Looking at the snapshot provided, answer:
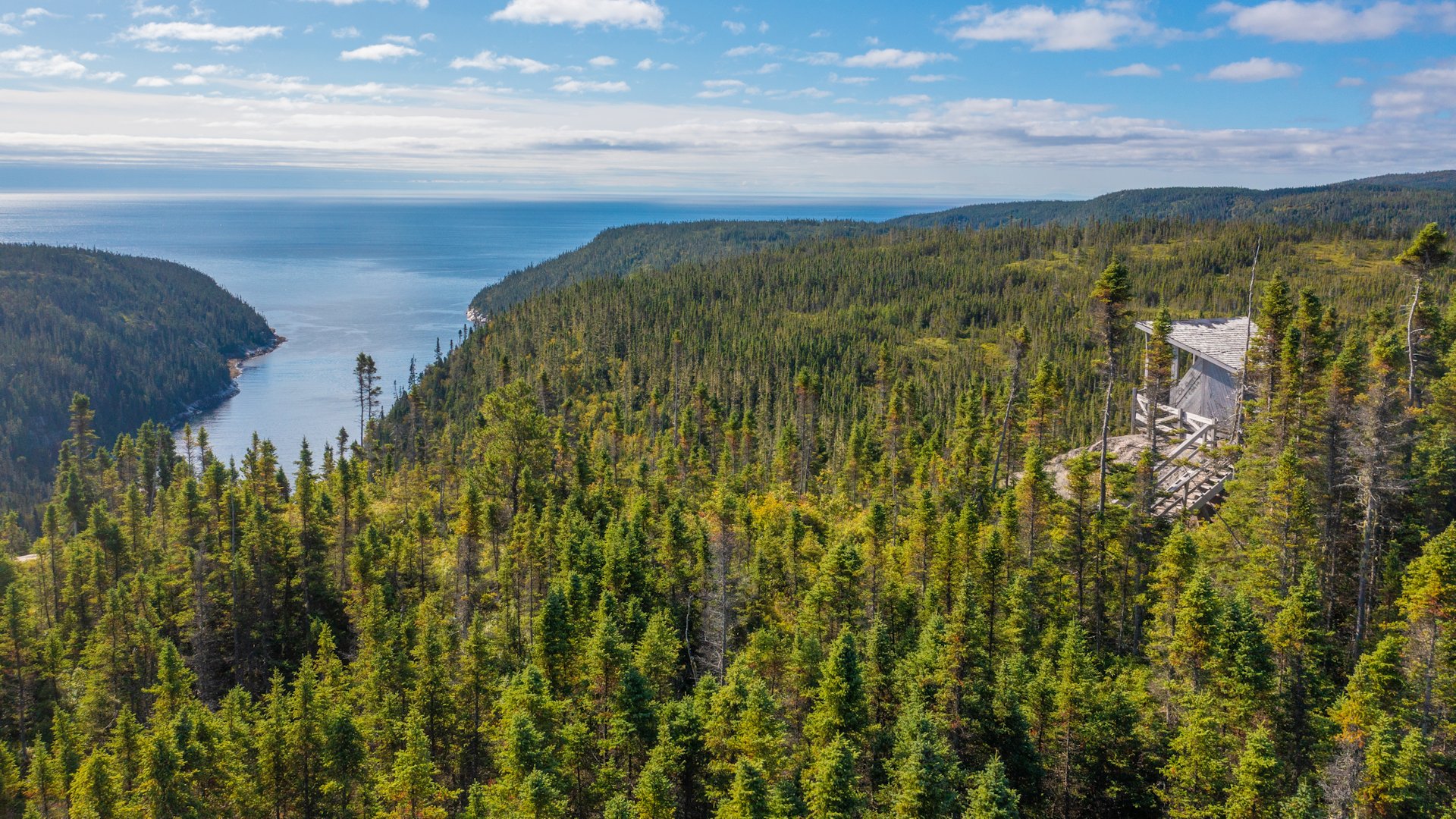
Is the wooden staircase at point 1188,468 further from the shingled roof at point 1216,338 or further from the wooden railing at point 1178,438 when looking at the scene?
the shingled roof at point 1216,338

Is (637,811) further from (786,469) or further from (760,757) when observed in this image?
(786,469)

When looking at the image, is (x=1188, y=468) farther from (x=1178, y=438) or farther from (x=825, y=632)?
(x=825, y=632)

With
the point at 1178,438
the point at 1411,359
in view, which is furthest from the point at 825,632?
the point at 1411,359

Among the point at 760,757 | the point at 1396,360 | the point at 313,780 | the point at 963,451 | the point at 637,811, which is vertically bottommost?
the point at 313,780

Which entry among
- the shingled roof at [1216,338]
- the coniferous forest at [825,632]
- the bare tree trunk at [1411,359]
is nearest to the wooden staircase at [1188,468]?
the coniferous forest at [825,632]

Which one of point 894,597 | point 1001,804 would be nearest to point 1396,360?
point 894,597
